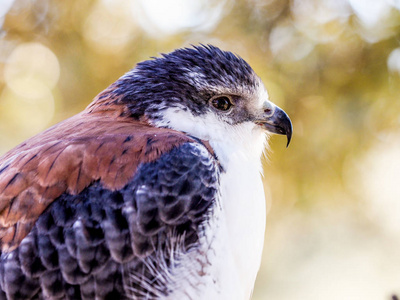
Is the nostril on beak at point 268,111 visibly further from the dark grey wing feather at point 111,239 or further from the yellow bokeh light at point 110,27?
the yellow bokeh light at point 110,27

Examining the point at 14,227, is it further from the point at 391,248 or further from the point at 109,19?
the point at 391,248

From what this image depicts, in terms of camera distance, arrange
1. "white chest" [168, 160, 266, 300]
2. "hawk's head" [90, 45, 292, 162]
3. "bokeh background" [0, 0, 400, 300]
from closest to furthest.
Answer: "white chest" [168, 160, 266, 300] → "hawk's head" [90, 45, 292, 162] → "bokeh background" [0, 0, 400, 300]

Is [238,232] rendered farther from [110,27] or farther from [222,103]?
[110,27]

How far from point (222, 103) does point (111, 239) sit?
1.14 m

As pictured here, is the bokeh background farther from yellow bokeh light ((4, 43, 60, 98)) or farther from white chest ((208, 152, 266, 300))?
white chest ((208, 152, 266, 300))

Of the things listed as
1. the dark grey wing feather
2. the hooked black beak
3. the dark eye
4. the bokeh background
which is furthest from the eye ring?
the bokeh background

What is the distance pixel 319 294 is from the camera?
615cm

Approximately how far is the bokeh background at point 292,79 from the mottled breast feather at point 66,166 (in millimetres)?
3103

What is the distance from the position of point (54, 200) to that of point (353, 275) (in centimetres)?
508

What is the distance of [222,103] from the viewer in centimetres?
273

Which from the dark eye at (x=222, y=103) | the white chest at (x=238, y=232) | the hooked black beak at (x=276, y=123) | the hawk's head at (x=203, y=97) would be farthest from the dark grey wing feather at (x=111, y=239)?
the hooked black beak at (x=276, y=123)

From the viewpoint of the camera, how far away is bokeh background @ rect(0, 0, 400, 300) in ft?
17.3

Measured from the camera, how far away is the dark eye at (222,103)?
2.70 metres

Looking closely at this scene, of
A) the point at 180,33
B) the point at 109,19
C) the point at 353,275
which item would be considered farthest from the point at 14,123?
the point at 353,275
